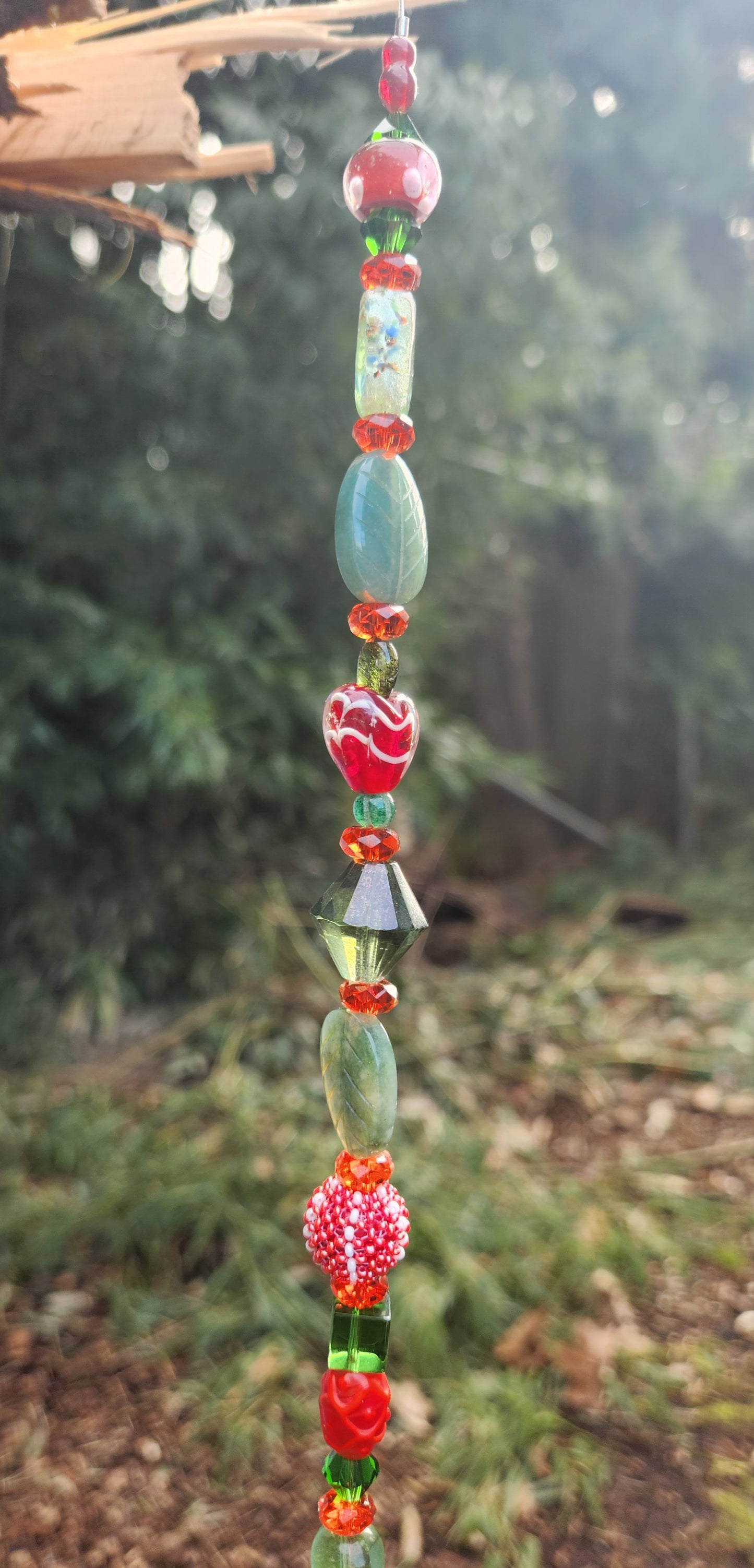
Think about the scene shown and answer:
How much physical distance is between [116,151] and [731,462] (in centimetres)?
428

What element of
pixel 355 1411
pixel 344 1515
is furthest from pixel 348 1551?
pixel 355 1411

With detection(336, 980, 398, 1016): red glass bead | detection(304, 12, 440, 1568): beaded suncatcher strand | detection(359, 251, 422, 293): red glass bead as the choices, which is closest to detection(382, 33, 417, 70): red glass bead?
detection(304, 12, 440, 1568): beaded suncatcher strand

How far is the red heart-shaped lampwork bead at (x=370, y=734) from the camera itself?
0.83m

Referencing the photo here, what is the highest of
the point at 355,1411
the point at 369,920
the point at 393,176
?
the point at 393,176

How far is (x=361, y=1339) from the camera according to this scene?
34.8 inches

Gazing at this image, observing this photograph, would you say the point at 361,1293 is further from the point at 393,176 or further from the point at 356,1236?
the point at 393,176

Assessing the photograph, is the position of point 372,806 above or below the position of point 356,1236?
above

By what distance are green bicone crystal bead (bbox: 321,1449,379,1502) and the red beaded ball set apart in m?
0.17

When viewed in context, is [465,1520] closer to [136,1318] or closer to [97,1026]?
[136,1318]

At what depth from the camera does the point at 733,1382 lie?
1.62 meters

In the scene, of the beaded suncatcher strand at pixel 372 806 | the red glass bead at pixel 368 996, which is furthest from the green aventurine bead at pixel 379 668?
the red glass bead at pixel 368 996

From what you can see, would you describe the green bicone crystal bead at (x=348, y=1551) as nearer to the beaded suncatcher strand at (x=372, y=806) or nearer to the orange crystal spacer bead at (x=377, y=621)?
the beaded suncatcher strand at (x=372, y=806)

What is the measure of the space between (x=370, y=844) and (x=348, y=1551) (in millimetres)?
590

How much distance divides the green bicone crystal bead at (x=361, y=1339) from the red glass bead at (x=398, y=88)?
3.13 feet
